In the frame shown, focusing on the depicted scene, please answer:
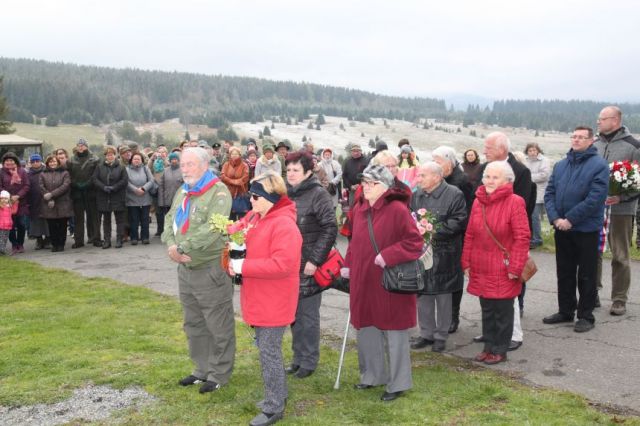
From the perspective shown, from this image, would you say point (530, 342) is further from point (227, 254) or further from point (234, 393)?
point (227, 254)

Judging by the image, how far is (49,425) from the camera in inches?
192

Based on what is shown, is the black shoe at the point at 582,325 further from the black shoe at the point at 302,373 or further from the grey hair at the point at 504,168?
the black shoe at the point at 302,373

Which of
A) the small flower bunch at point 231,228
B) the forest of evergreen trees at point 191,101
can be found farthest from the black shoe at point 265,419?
the forest of evergreen trees at point 191,101

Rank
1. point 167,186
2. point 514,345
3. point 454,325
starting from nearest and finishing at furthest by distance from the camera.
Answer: point 514,345, point 454,325, point 167,186

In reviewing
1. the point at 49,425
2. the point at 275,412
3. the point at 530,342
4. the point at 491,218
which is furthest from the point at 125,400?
the point at 530,342

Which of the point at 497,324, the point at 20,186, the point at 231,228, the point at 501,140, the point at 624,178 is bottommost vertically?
the point at 497,324

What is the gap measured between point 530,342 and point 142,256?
8.08m

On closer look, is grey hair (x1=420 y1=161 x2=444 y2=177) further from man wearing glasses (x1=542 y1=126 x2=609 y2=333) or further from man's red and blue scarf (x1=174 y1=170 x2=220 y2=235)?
man's red and blue scarf (x1=174 y1=170 x2=220 y2=235)

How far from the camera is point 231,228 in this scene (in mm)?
4723

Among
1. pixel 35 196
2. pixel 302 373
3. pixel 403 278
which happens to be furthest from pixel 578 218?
pixel 35 196

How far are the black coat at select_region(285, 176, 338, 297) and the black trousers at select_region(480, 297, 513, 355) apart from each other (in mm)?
1812

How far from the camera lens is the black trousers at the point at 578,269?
7.12 metres

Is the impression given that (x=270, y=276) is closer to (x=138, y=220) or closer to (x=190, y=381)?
(x=190, y=381)

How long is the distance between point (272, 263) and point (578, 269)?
171 inches
